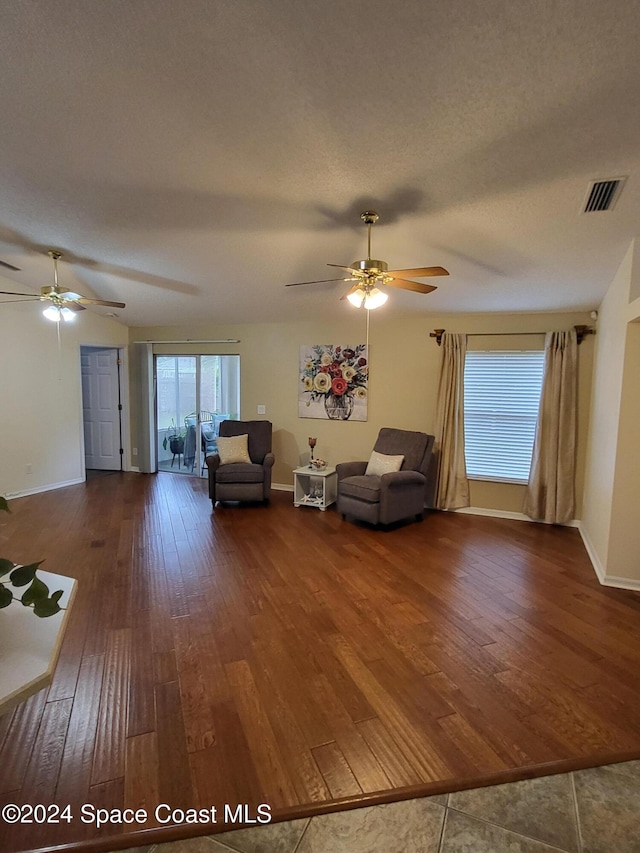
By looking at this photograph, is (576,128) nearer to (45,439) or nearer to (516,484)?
(516,484)

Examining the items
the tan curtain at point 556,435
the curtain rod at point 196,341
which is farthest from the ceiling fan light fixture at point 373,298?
the curtain rod at point 196,341

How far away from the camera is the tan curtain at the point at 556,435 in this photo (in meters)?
4.43

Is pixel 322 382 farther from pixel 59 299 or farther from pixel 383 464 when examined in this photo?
pixel 59 299

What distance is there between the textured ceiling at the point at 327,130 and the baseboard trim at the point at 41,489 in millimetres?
3142

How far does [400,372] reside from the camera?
5309 millimetres

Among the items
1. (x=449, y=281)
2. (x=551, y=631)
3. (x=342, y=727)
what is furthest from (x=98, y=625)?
(x=449, y=281)

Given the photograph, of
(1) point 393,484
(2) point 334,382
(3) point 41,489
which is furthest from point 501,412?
(3) point 41,489

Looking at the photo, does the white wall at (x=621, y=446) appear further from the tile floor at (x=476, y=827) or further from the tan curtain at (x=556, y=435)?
the tile floor at (x=476, y=827)

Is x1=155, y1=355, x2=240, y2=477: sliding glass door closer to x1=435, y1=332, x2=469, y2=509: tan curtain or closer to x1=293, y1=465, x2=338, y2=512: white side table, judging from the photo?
x1=293, y1=465, x2=338, y2=512: white side table

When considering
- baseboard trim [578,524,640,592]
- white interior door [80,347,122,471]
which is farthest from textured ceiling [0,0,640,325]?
white interior door [80,347,122,471]

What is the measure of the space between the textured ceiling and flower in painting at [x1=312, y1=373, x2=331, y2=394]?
203cm

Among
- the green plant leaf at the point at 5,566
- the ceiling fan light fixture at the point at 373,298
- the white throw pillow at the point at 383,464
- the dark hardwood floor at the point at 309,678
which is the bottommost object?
the dark hardwood floor at the point at 309,678

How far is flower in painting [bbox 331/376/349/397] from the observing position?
220 inches

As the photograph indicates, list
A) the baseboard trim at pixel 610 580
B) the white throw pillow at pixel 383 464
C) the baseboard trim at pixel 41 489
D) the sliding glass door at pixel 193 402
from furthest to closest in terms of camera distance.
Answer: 1. the sliding glass door at pixel 193 402
2. the baseboard trim at pixel 41 489
3. the white throw pillow at pixel 383 464
4. the baseboard trim at pixel 610 580
